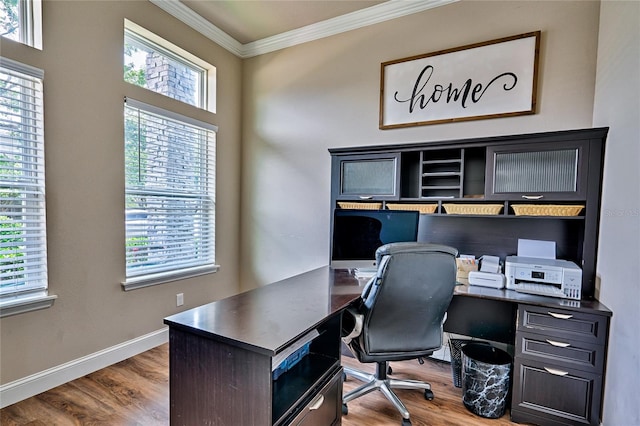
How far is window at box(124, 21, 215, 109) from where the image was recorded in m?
2.58

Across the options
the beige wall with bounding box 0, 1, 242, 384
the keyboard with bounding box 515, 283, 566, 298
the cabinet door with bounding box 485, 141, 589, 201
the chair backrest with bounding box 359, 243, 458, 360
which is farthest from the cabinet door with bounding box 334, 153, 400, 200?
the beige wall with bounding box 0, 1, 242, 384

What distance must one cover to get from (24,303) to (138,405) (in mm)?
963

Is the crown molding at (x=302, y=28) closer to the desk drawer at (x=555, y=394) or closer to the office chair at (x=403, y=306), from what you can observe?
the office chair at (x=403, y=306)

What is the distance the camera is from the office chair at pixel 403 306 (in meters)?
1.62

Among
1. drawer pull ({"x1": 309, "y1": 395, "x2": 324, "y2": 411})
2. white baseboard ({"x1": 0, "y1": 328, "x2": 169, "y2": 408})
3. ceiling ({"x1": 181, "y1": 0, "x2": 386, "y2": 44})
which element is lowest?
white baseboard ({"x1": 0, "y1": 328, "x2": 169, "y2": 408})

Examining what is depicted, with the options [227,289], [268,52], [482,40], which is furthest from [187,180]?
[482,40]

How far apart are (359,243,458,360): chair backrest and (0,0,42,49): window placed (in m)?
2.57

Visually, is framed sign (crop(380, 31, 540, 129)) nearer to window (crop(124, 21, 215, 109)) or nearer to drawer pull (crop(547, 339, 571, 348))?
drawer pull (crop(547, 339, 571, 348))

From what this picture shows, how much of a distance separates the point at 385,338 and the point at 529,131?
1.87 meters

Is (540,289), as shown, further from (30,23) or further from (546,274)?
(30,23)

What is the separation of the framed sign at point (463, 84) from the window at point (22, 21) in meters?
2.53

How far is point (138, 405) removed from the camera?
1956 millimetres

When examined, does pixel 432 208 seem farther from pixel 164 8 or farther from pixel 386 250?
pixel 164 8

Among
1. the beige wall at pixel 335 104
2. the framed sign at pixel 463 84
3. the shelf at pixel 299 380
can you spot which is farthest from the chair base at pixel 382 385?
the framed sign at pixel 463 84
